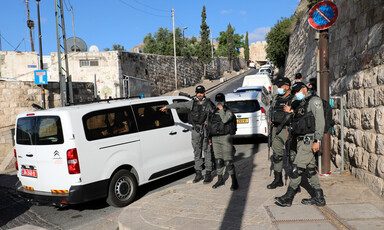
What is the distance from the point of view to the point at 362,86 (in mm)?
5281

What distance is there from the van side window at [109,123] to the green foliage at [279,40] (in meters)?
27.4

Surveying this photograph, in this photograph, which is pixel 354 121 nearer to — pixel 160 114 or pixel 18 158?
pixel 160 114

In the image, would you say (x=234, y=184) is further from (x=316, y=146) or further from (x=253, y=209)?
(x=316, y=146)

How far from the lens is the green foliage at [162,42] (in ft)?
145

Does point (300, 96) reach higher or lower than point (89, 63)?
lower

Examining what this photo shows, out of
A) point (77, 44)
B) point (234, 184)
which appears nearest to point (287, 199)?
point (234, 184)

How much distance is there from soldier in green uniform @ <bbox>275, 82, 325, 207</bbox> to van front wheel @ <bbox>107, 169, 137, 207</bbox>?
258 cm

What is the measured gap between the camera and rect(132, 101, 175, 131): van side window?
5.95 metres

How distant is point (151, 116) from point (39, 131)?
2.02 meters

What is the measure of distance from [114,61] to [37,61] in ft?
22.5

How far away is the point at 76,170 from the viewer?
15.9 feet

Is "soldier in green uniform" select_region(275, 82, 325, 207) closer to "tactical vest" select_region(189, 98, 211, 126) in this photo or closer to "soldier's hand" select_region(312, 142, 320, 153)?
"soldier's hand" select_region(312, 142, 320, 153)

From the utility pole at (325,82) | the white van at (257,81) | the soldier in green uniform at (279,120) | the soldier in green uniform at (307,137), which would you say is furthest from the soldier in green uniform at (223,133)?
the white van at (257,81)

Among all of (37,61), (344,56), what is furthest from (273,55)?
(344,56)
